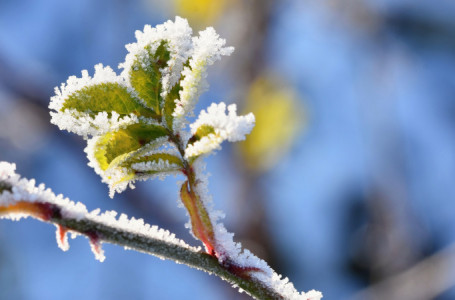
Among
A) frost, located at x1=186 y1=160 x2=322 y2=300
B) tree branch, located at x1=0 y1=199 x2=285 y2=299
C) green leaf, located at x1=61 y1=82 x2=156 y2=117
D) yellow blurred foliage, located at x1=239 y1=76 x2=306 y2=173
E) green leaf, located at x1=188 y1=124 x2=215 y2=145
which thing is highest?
yellow blurred foliage, located at x1=239 y1=76 x2=306 y2=173

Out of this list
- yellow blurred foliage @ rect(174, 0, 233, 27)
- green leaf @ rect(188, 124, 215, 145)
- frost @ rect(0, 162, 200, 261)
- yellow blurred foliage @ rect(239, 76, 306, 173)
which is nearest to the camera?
frost @ rect(0, 162, 200, 261)

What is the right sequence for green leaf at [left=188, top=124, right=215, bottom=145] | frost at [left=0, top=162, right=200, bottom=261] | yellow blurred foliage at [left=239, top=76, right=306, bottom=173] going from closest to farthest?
frost at [left=0, top=162, right=200, bottom=261] < green leaf at [left=188, top=124, right=215, bottom=145] < yellow blurred foliage at [left=239, top=76, right=306, bottom=173]

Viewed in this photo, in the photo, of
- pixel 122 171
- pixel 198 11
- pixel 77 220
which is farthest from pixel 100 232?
pixel 198 11

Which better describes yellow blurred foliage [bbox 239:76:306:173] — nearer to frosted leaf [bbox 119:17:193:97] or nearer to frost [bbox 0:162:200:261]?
frosted leaf [bbox 119:17:193:97]

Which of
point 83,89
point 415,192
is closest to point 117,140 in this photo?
point 83,89

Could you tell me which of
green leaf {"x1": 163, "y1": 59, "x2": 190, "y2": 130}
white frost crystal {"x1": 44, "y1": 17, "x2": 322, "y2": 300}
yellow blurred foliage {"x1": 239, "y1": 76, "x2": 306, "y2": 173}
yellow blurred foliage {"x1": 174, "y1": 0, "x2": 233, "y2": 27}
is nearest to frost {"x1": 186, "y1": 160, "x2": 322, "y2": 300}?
white frost crystal {"x1": 44, "y1": 17, "x2": 322, "y2": 300}

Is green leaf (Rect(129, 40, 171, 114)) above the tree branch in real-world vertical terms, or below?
above
